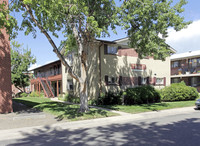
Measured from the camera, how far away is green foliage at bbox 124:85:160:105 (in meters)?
15.1

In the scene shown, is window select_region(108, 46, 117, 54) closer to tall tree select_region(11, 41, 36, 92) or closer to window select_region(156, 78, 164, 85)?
window select_region(156, 78, 164, 85)

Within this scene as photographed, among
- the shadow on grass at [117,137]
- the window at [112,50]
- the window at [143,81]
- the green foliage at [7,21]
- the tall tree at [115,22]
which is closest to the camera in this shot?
the shadow on grass at [117,137]

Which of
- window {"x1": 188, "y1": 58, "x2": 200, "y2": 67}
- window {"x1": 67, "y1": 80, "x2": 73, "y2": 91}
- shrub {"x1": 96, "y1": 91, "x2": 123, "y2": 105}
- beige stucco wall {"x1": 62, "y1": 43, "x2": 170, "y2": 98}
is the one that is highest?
window {"x1": 188, "y1": 58, "x2": 200, "y2": 67}

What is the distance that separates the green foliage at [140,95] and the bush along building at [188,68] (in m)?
16.8

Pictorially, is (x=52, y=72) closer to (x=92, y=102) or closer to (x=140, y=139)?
(x=92, y=102)

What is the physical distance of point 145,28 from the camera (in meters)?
11.0

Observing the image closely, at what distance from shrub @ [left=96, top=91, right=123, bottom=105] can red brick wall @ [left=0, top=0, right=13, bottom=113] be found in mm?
7258

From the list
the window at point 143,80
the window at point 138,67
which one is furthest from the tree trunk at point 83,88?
the window at point 143,80

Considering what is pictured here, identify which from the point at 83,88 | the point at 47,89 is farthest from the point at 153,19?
the point at 47,89

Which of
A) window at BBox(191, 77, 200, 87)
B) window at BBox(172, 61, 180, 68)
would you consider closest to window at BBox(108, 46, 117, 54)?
window at BBox(191, 77, 200, 87)

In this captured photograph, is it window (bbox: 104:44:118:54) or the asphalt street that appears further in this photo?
window (bbox: 104:44:118:54)

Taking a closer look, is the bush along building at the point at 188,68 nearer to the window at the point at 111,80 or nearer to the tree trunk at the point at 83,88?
the window at the point at 111,80

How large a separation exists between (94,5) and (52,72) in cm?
1792

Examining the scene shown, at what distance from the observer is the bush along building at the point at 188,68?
30.1m
